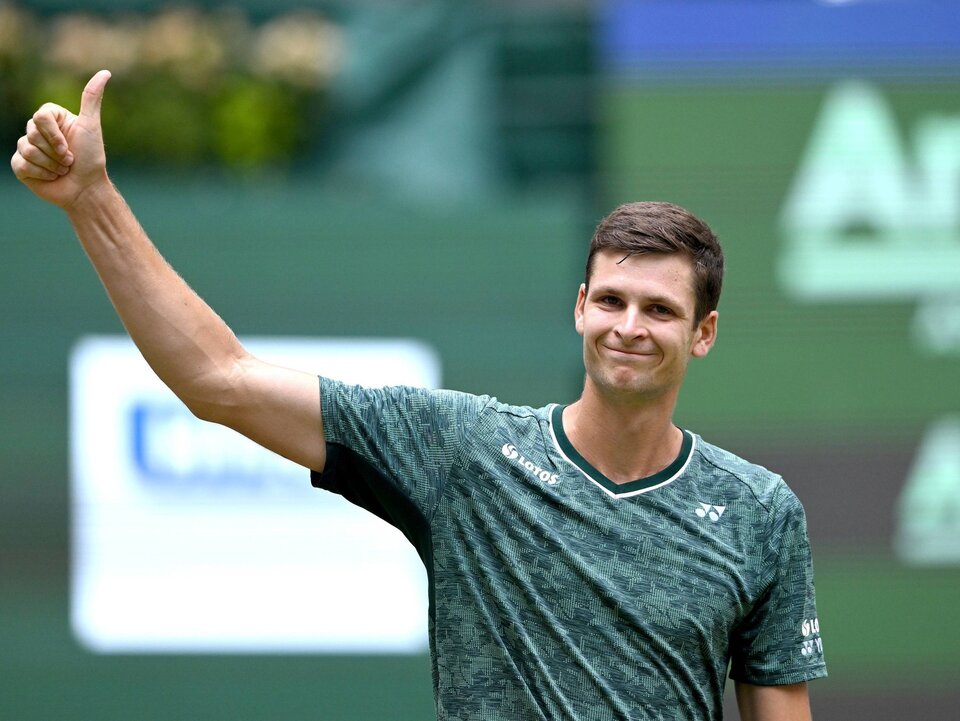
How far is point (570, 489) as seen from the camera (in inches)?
107

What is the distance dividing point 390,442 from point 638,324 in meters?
0.53

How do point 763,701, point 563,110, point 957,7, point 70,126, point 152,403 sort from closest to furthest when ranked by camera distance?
point 70,126 < point 763,701 < point 152,403 < point 957,7 < point 563,110

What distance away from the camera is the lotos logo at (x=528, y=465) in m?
2.72

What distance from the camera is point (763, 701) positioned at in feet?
9.21

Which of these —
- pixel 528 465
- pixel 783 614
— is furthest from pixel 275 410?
pixel 783 614

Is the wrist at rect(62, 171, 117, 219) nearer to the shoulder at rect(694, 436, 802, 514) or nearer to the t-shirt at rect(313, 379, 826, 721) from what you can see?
the t-shirt at rect(313, 379, 826, 721)

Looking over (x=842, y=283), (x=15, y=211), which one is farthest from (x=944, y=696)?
(x=15, y=211)

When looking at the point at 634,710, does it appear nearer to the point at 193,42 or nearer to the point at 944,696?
the point at 944,696

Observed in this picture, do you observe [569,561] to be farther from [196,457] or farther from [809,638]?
[196,457]

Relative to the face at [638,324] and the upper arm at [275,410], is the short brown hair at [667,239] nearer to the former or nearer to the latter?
the face at [638,324]

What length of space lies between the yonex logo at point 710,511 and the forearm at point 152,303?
94 cm

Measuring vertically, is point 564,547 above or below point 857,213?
below

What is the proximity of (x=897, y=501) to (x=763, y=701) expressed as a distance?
379cm

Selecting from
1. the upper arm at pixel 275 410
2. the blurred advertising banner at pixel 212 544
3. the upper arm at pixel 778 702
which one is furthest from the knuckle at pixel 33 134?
the blurred advertising banner at pixel 212 544
